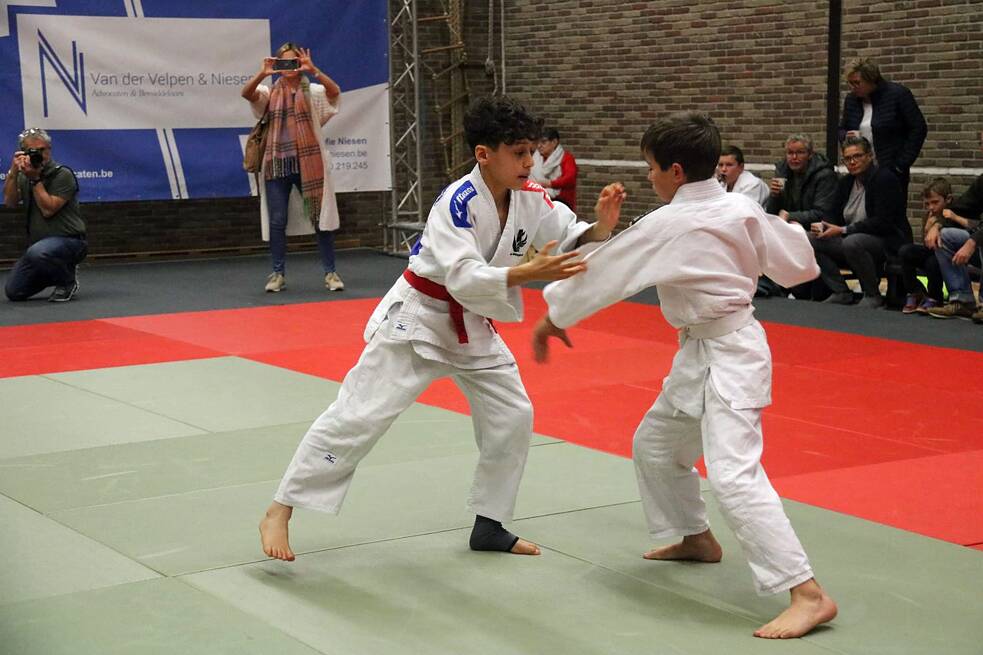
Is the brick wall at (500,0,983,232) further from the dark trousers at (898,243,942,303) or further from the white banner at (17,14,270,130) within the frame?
the white banner at (17,14,270,130)

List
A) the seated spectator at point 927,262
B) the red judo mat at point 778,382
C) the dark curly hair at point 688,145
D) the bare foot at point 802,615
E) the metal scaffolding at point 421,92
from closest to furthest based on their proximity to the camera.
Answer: the bare foot at point 802,615 → the dark curly hair at point 688,145 → the red judo mat at point 778,382 → the seated spectator at point 927,262 → the metal scaffolding at point 421,92

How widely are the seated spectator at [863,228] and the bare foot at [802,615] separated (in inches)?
257

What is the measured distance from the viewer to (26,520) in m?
4.48

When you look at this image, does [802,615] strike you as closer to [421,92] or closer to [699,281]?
[699,281]

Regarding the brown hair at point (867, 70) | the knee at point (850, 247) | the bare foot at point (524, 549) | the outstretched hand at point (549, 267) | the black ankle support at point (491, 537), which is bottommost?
the knee at point (850, 247)

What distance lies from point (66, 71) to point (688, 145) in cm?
967

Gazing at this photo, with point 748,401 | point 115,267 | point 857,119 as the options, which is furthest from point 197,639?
point 115,267

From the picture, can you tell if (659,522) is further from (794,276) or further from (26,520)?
(26,520)

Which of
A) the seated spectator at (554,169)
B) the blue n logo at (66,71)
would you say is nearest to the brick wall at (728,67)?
the seated spectator at (554,169)

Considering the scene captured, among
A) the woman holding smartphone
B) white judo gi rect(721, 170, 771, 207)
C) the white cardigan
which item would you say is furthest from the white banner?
white judo gi rect(721, 170, 771, 207)

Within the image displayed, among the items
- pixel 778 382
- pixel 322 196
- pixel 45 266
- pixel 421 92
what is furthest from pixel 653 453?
pixel 421 92

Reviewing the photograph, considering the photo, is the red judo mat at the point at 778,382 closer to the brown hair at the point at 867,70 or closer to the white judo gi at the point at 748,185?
the white judo gi at the point at 748,185

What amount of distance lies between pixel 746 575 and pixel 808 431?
6.71 feet

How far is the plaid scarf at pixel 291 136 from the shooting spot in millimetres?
10211
